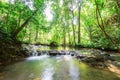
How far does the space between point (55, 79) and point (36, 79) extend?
2.96 feet

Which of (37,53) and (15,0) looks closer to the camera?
(15,0)

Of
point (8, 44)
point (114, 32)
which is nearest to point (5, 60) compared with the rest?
point (8, 44)

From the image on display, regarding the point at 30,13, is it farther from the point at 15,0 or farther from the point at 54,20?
the point at 54,20

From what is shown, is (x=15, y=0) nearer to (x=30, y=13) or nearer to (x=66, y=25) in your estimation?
(x=30, y=13)

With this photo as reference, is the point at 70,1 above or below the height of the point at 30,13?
above

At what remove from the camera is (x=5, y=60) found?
1096 centimetres

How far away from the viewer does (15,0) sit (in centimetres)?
1389

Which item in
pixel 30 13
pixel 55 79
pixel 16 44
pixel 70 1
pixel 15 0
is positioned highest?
pixel 70 1

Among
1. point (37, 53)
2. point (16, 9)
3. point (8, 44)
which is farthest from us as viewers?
point (37, 53)

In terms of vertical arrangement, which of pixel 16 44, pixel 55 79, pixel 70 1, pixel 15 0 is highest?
pixel 70 1

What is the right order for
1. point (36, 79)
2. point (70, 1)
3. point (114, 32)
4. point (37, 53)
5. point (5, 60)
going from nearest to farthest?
1. point (36, 79)
2. point (114, 32)
3. point (5, 60)
4. point (37, 53)
5. point (70, 1)

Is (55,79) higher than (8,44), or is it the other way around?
(8,44)

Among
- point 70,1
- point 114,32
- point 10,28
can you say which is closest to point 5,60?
point 10,28

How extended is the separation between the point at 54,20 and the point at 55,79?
26.6 meters
